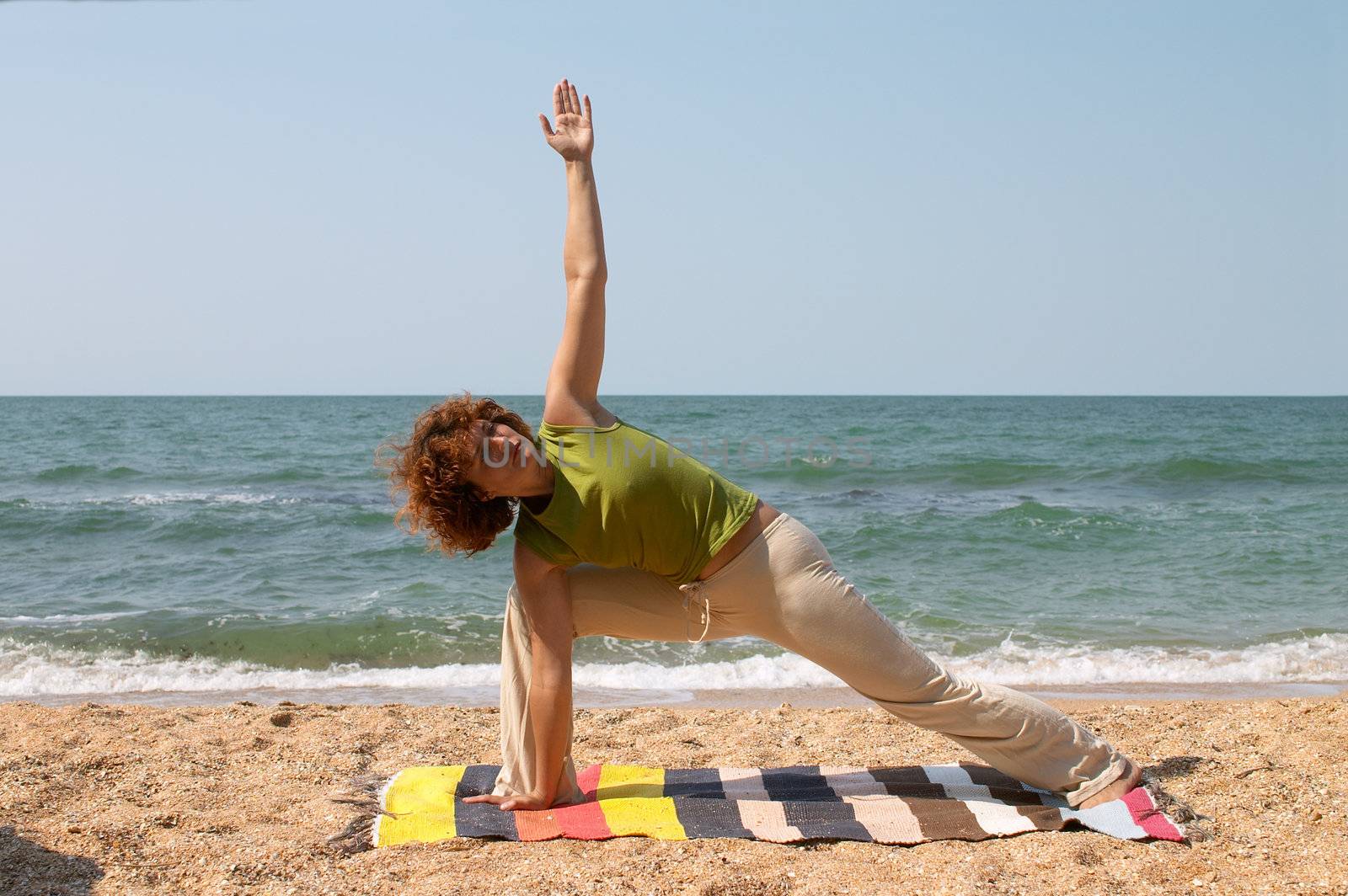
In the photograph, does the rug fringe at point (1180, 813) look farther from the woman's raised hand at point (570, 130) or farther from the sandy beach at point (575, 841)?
the woman's raised hand at point (570, 130)

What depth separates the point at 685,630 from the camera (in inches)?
136

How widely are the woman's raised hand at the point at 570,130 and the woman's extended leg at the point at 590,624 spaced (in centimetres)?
137

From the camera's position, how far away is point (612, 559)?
129 inches

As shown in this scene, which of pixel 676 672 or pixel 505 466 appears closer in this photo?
pixel 505 466

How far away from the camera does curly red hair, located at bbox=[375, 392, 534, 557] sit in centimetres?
315

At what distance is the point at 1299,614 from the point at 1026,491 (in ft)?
33.0

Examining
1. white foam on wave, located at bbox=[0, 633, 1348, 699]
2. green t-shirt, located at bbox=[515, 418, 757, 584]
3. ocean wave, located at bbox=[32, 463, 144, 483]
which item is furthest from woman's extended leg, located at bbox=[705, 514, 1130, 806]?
ocean wave, located at bbox=[32, 463, 144, 483]

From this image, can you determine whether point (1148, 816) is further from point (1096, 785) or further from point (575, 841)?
point (575, 841)

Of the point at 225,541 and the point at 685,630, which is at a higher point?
the point at 685,630

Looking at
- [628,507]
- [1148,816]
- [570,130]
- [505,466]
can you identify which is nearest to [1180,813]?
[1148,816]

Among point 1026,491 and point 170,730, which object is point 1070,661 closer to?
point 170,730

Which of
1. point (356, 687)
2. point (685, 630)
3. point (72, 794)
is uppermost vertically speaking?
point (685, 630)

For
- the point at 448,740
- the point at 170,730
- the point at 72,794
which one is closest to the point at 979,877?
the point at 448,740

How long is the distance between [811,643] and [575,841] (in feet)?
3.20
